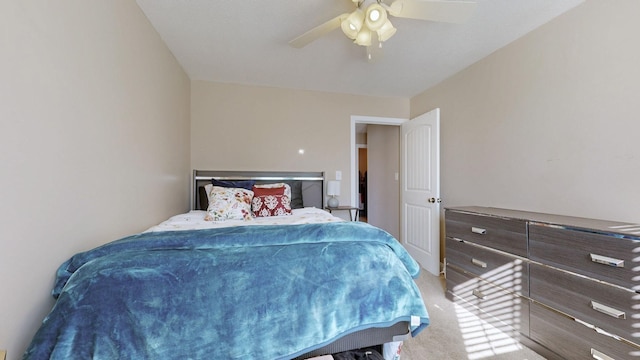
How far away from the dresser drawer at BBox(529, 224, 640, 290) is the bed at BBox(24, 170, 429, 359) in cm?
92

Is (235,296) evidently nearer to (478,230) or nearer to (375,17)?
(375,17)

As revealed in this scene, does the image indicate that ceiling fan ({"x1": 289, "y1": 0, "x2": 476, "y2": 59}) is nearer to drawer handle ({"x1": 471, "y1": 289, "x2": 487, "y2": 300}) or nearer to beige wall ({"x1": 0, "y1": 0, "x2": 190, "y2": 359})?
beige wall ({"x1": 0, "y1": 0, "x2": 190, "y2": 359})

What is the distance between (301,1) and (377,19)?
1.95 feet

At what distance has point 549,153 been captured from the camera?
1987mm

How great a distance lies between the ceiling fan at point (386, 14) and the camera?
4.90 ft

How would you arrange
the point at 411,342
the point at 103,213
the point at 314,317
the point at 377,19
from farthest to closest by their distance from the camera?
the point at 411,342 → the point at 377,19 → the point at 103,213 → the point at 314,317

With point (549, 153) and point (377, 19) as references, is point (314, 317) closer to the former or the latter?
point (377, 19)

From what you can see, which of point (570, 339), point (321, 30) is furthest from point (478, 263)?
point (321, 30)

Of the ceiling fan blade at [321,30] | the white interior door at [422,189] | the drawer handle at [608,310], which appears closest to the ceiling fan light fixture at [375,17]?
the ceiling fan blade at [321,30]

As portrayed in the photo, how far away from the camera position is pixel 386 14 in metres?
1.54

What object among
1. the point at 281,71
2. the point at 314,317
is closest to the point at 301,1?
the point at 281,71

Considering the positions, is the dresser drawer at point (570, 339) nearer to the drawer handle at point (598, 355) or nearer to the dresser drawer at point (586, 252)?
the drawer handle at point (598, 355)

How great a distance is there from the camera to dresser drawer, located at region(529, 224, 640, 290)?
1.23m

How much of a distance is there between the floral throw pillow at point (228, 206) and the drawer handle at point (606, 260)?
2.38 metres
